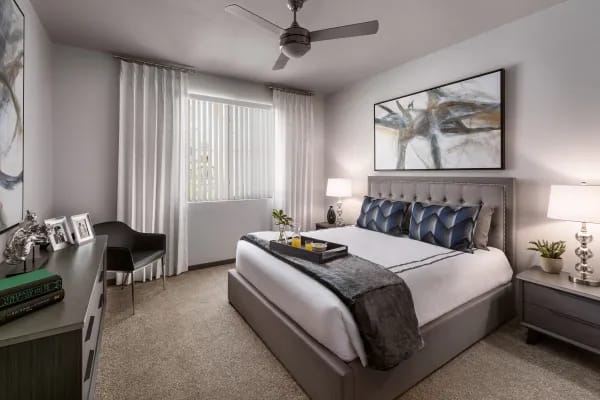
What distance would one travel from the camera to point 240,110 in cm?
425

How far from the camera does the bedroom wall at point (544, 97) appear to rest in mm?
2232

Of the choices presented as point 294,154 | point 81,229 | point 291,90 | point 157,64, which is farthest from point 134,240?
point 291,90

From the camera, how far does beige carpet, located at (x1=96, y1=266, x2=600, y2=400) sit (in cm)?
174

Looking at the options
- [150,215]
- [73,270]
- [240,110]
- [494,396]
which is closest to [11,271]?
[73,270]

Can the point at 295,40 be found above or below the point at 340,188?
above

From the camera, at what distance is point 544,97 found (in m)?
2.45

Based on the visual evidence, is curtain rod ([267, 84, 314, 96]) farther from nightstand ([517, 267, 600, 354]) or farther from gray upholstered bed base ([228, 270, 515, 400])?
nightstand ([517, 267, 600, 354])

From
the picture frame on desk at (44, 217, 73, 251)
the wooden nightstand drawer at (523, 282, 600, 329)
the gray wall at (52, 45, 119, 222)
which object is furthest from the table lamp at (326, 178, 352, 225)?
the picture frame on desk at (44, 217, 73, 251)

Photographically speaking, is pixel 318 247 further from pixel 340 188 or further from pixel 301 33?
pixel 340 188

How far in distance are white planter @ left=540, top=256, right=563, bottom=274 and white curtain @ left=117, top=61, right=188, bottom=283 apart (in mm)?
3805

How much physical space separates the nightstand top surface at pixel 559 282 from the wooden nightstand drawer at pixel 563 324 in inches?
7.7

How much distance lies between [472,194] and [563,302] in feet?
3.82

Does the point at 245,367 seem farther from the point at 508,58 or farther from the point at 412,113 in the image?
the point at 508,58

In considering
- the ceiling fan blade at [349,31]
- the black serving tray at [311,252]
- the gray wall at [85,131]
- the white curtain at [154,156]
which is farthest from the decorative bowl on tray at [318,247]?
the gray wall at [85,131]
